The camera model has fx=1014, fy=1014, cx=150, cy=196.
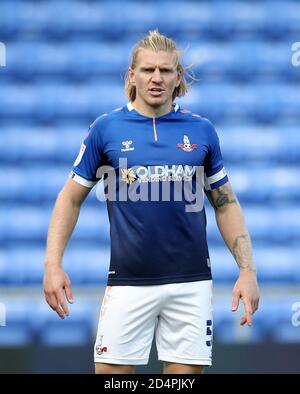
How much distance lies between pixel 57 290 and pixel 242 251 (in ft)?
2.36

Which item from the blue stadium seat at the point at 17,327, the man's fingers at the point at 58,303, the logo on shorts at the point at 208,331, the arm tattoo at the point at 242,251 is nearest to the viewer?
the man's fingers at the point at 58,303

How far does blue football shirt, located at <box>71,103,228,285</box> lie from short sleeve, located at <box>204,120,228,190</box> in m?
0.05

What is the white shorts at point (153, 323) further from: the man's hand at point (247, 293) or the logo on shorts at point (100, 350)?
the man's hand at point (247, 293)

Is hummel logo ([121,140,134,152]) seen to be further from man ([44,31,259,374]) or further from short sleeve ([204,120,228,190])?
short sleeve ([204,120,228,190])

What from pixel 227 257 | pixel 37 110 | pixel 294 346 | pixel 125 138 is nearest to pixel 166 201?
pixel 125 138


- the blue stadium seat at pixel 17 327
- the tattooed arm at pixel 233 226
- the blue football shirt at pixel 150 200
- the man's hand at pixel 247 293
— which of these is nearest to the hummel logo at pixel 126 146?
the blue football shirt at pixel 150 200

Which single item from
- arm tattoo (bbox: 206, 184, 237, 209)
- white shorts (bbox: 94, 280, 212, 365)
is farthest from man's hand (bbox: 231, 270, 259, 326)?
arm tattoo (bbox: 206, 184, 237, 209)

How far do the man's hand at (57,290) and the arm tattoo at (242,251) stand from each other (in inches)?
25.7

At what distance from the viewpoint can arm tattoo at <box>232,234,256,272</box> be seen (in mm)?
3793

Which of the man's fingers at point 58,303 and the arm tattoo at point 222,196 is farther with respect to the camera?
the arm tattoo at point 222,196

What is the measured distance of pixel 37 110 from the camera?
24.9 ft

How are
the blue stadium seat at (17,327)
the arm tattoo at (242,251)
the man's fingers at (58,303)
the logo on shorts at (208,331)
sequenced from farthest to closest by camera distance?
the blue stadium seat at (17,327) → the arm tattoo at (242,251) → the logo on shorts at (208,331) → the man's fingers at (58,303)

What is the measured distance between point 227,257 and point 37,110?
1808 mm

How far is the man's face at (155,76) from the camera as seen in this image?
12.0ft
